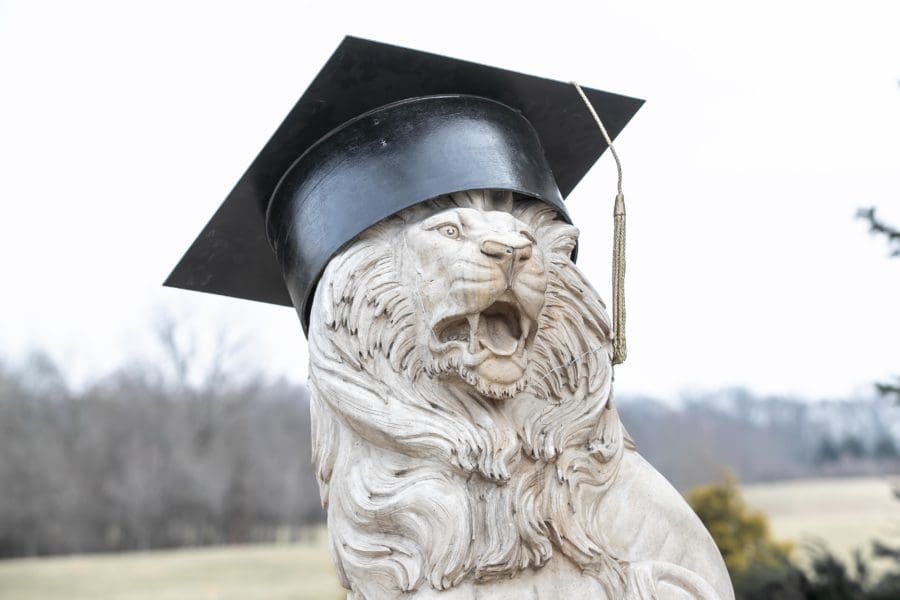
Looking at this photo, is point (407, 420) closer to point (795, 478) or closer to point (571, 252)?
point (571, 252)

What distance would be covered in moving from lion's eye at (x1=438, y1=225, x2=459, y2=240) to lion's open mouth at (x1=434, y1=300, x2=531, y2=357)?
8.4 inches

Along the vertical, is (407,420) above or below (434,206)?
below

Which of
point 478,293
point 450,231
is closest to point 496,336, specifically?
point 478,293

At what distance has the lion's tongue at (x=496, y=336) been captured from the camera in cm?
283

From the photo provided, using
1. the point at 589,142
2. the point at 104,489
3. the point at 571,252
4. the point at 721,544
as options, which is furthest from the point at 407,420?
the point at 104,489

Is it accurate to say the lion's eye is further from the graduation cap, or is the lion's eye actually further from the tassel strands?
the tassel strands

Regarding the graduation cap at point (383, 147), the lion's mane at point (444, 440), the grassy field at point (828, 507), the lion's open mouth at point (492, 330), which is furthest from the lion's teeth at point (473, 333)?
the grassy field at point (828, 507)

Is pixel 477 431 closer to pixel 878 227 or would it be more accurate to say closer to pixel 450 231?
pixel 450 231

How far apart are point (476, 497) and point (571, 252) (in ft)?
2.65

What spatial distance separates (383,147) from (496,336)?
674mm

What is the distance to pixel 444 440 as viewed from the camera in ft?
9.21

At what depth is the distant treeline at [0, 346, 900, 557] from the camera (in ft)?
67.3

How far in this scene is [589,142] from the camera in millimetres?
3799

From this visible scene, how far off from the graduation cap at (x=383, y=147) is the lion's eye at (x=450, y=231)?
13 centimetres
